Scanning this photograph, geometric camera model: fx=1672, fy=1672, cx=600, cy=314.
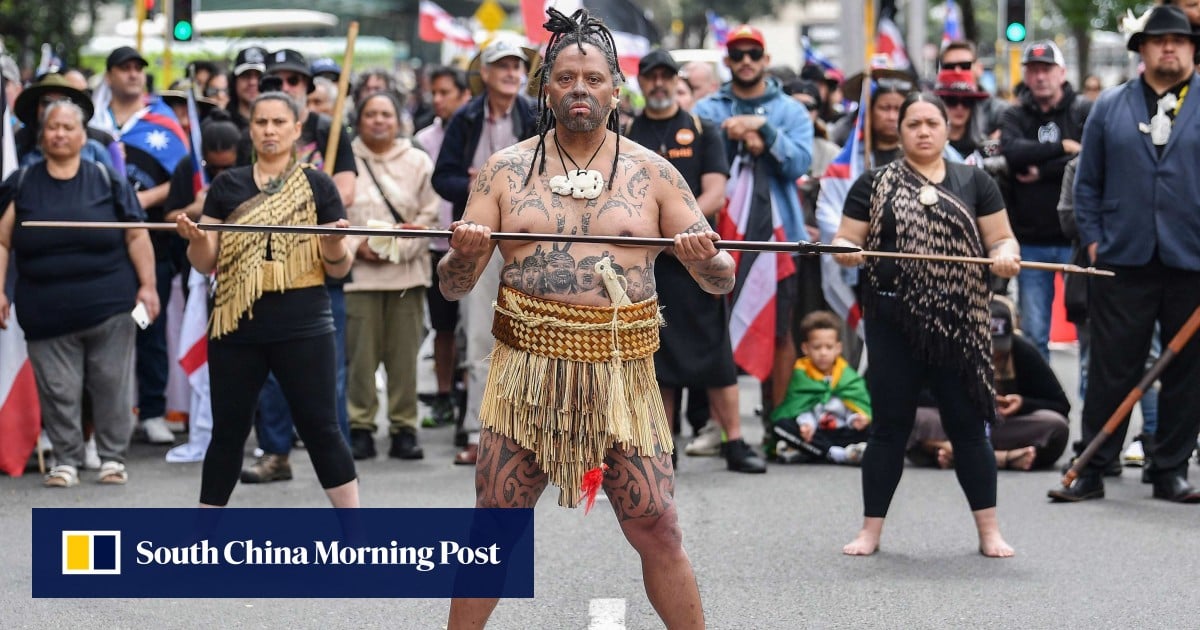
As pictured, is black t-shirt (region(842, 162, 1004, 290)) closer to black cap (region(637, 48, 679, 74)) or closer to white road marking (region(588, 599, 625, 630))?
white road marking (region(588, 599, 625, 630))

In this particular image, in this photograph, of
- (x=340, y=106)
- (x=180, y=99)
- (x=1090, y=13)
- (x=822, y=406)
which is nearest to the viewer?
(x=340, y=106)

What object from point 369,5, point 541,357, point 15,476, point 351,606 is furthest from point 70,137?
point 369,5

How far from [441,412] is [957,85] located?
394cm

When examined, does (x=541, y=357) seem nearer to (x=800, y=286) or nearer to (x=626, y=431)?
(x=626, y=431)

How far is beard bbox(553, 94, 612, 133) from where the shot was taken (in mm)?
5031

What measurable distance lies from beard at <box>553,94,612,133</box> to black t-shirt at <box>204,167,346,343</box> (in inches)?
90.7

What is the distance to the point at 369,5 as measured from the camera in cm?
5041

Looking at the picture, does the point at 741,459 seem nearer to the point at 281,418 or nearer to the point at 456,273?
the point at 281,418

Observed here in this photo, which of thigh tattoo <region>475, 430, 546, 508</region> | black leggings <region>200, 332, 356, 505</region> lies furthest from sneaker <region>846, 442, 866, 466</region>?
thigh tattoo <region>475, 430, 546, 508</region>

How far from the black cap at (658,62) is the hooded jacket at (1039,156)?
2492 mm

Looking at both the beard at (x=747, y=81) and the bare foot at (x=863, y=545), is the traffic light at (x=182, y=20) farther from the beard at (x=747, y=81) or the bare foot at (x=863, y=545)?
the bare foot at (x=863, y=545)

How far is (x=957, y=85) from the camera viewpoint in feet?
33.9

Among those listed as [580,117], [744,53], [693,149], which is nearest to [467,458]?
[693,149]

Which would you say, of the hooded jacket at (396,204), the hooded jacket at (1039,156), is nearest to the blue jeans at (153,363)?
the hooded jacket at (396,204)
